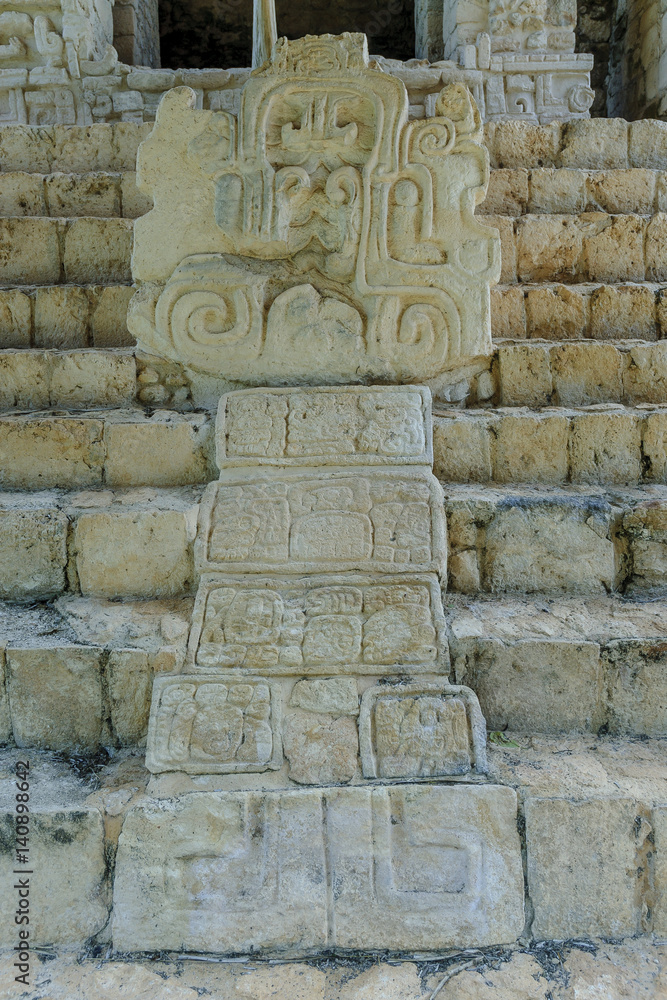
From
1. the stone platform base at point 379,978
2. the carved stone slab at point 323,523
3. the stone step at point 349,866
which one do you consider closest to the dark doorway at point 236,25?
the carved stone slab at point 323,523

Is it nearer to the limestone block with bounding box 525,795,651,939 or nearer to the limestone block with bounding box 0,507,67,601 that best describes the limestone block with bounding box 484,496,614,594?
the limestone block with bounding box 525,795,651,939

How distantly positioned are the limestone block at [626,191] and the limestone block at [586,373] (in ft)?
4.08

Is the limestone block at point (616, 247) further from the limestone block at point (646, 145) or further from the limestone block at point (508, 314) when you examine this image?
the limestone block at point (646, 145)

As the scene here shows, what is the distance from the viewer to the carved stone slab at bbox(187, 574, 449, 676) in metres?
2.19

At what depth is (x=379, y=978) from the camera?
1.72 m

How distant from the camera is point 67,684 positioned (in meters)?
2.18

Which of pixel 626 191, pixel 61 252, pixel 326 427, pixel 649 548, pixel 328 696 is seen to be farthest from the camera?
pixel 626 191

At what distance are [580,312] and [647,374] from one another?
495mm

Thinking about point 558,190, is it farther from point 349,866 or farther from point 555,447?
point 349,866

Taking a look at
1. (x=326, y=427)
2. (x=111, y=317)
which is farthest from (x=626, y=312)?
(x=111, y=317)

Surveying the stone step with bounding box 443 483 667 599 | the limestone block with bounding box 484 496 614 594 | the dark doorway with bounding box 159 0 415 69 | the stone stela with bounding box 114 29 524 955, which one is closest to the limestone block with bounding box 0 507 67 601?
the stone stela with bounding box 114 29 524 955

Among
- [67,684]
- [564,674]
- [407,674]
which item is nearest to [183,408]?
[67,684]

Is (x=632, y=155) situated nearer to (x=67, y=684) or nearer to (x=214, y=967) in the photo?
(x=67, y=684)

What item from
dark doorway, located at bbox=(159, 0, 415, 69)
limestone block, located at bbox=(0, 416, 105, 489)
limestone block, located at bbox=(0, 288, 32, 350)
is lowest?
limestone block, located at bbox=(0, 416, 105, 489)
